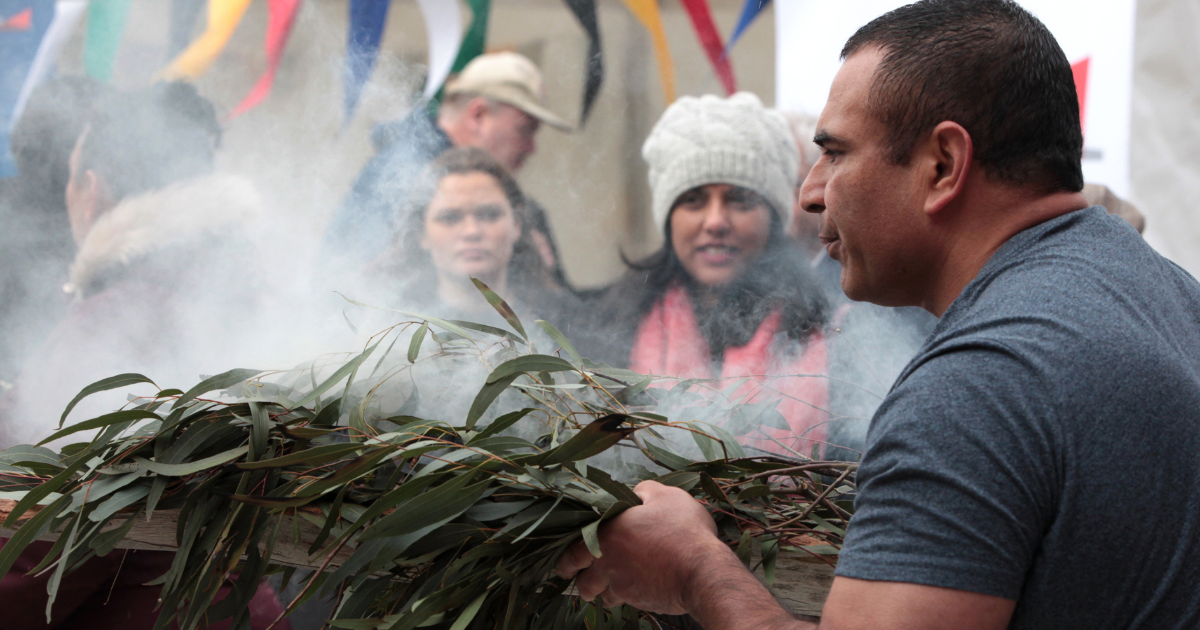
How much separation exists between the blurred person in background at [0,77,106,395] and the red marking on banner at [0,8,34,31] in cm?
26

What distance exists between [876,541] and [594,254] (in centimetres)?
216

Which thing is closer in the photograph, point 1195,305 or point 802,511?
point 1195,305

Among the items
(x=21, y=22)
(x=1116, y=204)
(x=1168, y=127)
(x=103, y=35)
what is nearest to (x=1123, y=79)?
(x=1168, y=127)

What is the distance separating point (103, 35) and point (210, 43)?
439 mm

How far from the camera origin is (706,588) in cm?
88

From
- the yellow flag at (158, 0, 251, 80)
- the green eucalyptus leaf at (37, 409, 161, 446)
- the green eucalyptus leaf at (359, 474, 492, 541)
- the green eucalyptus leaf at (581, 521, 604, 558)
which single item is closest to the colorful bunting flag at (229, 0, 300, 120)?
the yellow flag at (158, 0, 251, 80)

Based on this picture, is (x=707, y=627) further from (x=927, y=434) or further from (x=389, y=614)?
(x=389, y=614)

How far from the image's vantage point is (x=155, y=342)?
89.3 inches

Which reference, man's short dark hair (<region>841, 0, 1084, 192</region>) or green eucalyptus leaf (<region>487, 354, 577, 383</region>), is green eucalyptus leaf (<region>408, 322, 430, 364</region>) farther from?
man's short dark hair (<region>841, 0, 1084, 192</region>)

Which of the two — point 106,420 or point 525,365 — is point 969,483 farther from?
point 106,420

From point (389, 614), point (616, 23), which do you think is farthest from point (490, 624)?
point (616, 23)

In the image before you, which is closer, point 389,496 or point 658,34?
point 389,496

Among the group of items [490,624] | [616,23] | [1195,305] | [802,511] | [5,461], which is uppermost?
[616,23]

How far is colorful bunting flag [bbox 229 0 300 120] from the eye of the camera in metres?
2.76
